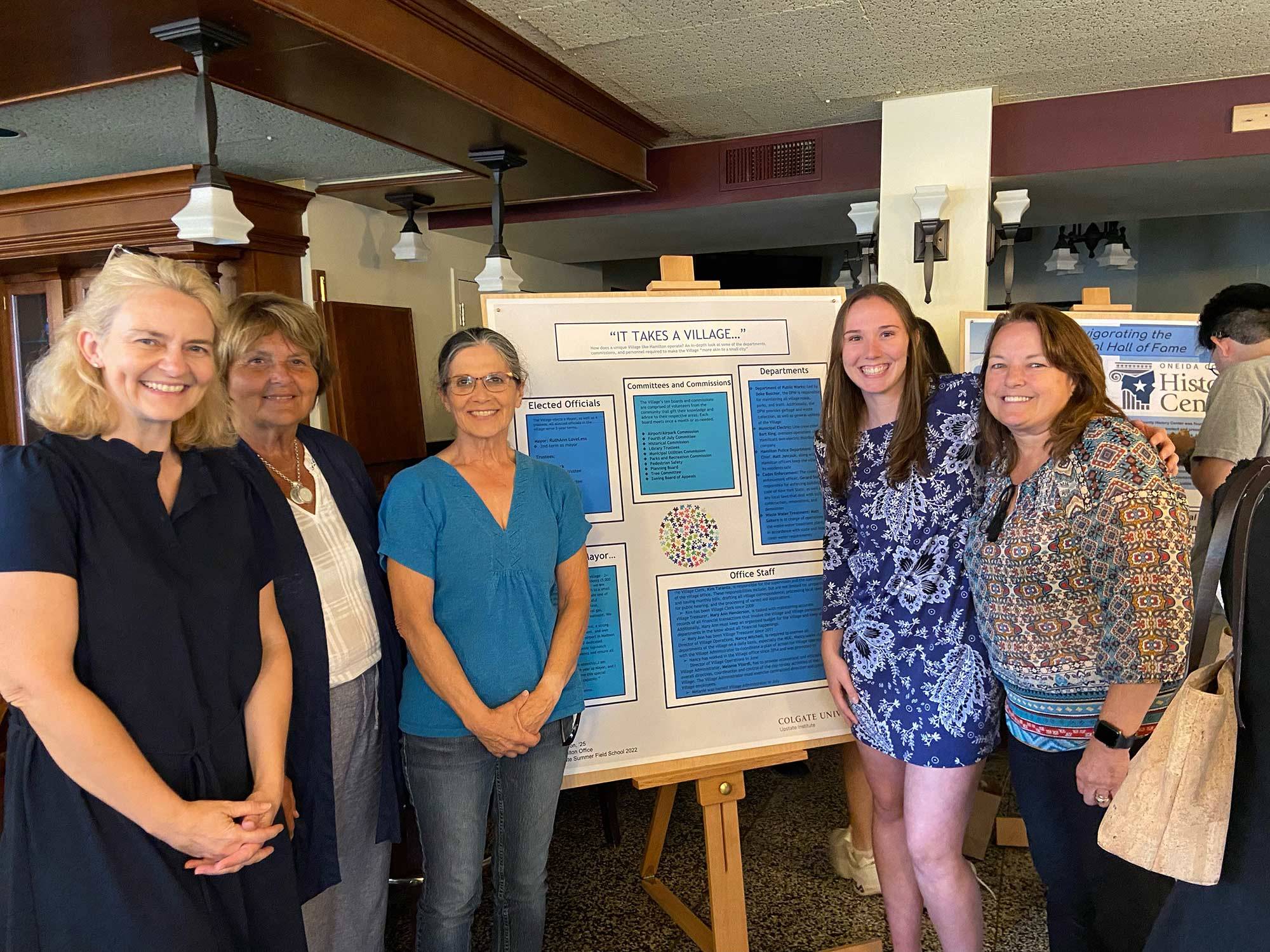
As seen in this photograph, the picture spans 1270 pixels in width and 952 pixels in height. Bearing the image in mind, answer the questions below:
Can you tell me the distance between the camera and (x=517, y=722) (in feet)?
5.05

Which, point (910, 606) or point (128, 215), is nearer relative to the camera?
point (910, 606)

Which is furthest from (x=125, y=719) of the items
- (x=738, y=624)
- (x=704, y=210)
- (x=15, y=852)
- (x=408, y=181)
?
(x=704, y=210)

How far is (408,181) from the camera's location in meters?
3.88

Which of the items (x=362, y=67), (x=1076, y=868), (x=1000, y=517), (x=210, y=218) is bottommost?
(x=1076, y=868)

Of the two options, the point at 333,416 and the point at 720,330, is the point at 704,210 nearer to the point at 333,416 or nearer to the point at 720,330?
the point at 333,416

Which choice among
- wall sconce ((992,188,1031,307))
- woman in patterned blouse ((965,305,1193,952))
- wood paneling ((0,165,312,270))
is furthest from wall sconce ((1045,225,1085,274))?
woman in patterned blouse ((965,305,1193,952))

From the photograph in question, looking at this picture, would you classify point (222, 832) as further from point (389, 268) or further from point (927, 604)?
point (389, 268)

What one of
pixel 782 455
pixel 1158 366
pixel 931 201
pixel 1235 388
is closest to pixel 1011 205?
pixel 931 201

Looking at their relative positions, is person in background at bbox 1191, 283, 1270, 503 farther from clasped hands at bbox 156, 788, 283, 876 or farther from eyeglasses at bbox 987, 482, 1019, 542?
clasped hands at bbox 156, 788, 283, 876

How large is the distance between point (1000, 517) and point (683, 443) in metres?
0.72

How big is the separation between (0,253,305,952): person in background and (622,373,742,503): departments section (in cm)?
92

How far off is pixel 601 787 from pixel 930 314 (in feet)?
7.14

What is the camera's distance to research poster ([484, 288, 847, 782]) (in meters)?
1.89

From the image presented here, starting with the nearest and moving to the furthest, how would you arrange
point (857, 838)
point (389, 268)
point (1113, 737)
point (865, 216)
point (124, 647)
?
1. point (124, 647)
2. point (1113, 737)
3. point (857, 838)
4. point (865, 216)
5. point (389, 268)
